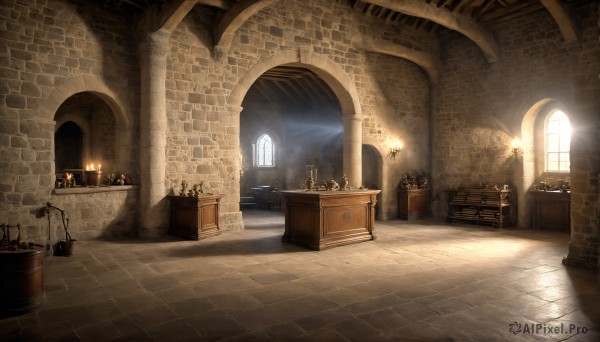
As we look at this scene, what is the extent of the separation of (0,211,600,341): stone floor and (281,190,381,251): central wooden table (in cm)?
28

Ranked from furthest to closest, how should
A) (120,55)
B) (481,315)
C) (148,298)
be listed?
(120,55)
(148,298)
(481,315)

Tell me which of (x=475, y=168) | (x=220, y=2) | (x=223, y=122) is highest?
(x=220, y=2)

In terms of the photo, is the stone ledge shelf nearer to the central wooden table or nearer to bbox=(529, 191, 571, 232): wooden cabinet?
the central wooden table

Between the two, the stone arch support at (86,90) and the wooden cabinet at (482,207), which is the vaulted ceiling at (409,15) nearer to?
the stone arch support at (86,90)

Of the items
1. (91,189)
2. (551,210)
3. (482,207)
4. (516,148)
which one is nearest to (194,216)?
(91,189)

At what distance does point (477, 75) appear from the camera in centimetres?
1091

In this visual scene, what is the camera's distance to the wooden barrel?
12.9 ft

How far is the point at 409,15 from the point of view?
10.7m

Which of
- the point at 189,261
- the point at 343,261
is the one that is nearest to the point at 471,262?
the point at 343,261

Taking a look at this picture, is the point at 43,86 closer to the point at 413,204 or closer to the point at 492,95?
the point at 413,204

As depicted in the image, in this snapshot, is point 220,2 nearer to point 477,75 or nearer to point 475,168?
point 477,75

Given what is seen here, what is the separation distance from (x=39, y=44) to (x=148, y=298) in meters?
5.19

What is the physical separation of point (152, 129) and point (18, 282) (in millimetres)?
4385

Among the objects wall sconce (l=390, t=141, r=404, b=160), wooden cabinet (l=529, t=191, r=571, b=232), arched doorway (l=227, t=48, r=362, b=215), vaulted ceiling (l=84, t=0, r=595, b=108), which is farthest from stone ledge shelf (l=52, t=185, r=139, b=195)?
wooden cabinet (l=529, t=191, r=571, b=232)
